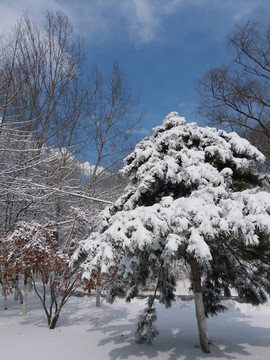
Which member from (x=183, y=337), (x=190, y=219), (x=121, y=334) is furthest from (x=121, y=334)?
→ (x=190, y=219)

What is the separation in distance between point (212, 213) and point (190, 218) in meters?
0.33

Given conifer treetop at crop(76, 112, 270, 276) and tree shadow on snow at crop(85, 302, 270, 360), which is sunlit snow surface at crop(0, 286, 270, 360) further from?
conifer treetop at crop(76, 112, 270, 276)

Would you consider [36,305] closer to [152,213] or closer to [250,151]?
[152,213]

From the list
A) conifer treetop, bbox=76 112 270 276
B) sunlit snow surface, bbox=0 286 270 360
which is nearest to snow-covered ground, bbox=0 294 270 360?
sunlit snow surface, bbox=0 286 270 360

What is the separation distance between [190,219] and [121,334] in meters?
5.09

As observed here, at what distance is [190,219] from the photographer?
13.0 ft

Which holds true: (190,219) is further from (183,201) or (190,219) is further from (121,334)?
(121,334)

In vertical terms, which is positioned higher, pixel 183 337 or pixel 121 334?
pixel 121 334

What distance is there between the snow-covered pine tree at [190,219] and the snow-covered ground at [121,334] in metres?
0.60

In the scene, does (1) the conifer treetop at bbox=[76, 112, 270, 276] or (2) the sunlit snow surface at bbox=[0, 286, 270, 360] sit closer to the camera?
(1) the conifer treetop at bbox=[76, 112, 270, 276]

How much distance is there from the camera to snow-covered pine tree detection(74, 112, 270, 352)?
12.5 feet

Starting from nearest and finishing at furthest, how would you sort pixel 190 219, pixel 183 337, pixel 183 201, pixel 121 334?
pixel 190 219 → pixel 183 201 → pixel 183 337 → pixel 121 334

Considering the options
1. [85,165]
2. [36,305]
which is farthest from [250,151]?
[85,165]

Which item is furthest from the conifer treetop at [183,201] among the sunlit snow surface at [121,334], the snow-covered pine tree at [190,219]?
the sunlit snow surface at [121,334]
